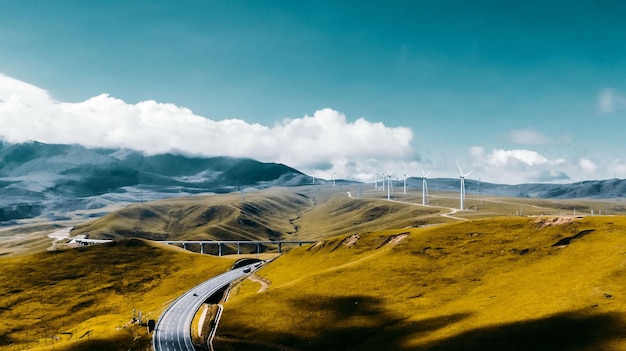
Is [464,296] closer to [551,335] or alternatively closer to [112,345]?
[551,335]

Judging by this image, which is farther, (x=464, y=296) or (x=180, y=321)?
(x=180, y=321)

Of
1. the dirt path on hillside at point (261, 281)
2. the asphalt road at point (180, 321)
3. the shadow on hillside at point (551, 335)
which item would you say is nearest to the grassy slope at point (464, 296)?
the shadow on hillside at point (551, 335)

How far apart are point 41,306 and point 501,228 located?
181663mm

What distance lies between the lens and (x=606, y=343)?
81000 millimetres

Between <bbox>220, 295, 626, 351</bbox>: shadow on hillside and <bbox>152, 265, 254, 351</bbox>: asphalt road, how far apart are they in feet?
41.5

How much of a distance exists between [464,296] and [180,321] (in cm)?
7766

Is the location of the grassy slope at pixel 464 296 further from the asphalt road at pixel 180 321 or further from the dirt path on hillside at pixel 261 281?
the asphalt road at pixel 180 321

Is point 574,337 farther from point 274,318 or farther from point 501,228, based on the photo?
point 501,228

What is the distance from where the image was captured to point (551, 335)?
88375 millimetres

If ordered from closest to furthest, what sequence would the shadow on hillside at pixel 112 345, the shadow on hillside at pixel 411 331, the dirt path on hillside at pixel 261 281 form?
the shadow on hillside at pixel 411 331, the shadow on hillside at pixel 112 345, the dirt path on hillside at pixel 261 281

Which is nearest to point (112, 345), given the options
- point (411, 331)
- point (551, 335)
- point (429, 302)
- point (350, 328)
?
point (350, 328)

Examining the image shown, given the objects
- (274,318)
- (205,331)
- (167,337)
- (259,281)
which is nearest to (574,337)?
(274,318)

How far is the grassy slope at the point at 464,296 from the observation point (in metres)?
93.4

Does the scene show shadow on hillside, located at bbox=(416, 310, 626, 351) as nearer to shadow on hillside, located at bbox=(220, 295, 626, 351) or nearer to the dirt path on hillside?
shadow on hillside, located at bbox=(220, 295, 626, 351)
